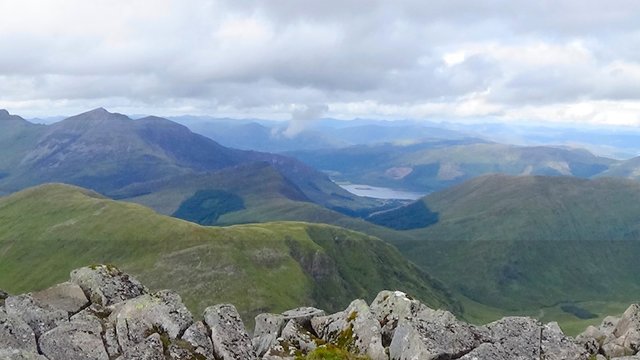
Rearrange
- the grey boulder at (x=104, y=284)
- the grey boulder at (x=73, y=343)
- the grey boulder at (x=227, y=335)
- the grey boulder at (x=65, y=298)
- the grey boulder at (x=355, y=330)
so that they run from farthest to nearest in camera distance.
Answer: the grey boulder at (x=104, y=284) < the grey boulder at (x=355, y=330) < the grey boulder at (x=65, y=298) < the grey boulder at (x=227, y=335) < the grey boulder at (x=73, y=343)

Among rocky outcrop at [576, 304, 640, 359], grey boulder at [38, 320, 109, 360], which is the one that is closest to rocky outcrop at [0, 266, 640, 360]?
grey boulder at [38, 320, 109, 360]

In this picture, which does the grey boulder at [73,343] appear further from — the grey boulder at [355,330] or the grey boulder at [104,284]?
the grey boulder at [355,330]

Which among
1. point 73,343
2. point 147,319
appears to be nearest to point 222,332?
point 147,319

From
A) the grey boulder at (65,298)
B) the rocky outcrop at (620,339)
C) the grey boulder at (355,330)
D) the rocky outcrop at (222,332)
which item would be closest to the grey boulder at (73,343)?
the rocky outcrop at (222,332)

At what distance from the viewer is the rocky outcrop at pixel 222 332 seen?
3425 centimetres

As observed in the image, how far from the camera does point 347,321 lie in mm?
42875

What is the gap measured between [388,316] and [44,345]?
23.4 m

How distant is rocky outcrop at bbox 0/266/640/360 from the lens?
34250 mm

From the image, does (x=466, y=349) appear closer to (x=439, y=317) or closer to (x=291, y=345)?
(x=439, y=317)

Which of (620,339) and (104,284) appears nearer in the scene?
(104,284)

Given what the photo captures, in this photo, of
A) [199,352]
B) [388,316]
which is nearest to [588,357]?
[388,316]

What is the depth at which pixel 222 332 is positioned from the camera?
37.7m

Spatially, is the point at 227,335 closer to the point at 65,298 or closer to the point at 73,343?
the point at 73,343

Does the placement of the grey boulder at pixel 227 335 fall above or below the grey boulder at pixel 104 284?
below
